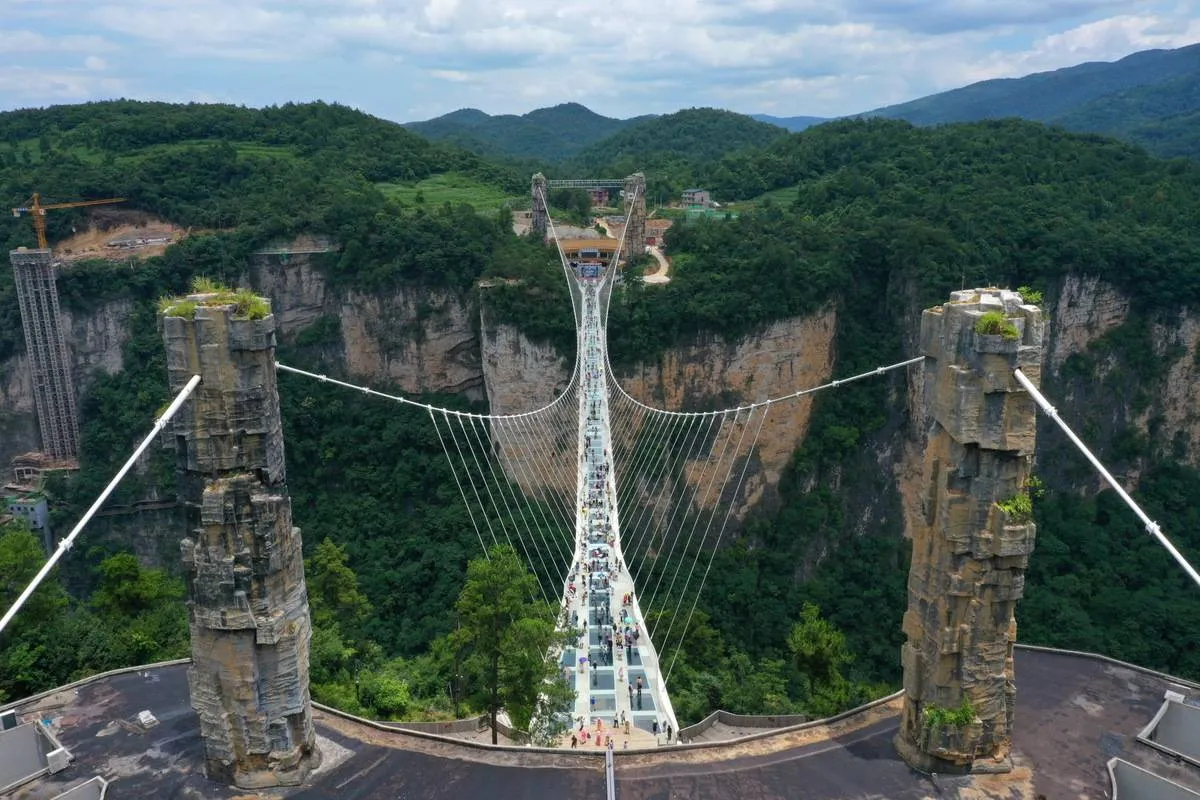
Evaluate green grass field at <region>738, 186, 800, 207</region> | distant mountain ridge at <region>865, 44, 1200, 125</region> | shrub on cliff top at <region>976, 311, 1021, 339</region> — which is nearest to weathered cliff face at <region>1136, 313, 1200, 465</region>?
green grass field at <region>738, 186, 800, 207</region>

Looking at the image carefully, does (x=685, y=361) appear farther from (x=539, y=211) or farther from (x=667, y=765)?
(x=667, y=765)

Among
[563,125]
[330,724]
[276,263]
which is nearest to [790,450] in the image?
[276,263]

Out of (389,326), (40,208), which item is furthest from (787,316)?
(40,208)

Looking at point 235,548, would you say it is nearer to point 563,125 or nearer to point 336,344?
point 336,344

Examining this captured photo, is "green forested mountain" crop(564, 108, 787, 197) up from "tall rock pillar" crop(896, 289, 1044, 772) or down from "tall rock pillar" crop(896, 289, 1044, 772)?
up

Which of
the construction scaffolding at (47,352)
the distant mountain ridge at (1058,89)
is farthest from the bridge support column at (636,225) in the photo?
the distant mountain ridge at (1058,89)

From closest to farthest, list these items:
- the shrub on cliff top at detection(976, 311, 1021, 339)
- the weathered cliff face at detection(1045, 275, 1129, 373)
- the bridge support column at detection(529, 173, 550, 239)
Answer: the shrub on cliff top at detection(976, 311, 1021, 339)
the weathered cliff face at detection(1045, 275, 1129, 373)
the bridge support column at detection(529, 173, 550, 239)

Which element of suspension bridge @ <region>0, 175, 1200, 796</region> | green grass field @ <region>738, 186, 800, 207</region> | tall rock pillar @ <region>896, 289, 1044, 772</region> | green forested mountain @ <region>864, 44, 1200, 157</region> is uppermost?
green forested mountain @ <region>864, 44, 1200, 157</region>

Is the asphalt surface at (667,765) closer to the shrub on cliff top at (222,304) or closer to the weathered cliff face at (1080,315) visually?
the shrub on cliff top at (222,304)

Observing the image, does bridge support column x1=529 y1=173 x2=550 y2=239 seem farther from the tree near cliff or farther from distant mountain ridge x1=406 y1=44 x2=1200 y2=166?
distant mountain ridge x1=406 y1=44 x2=1200 y2=166
